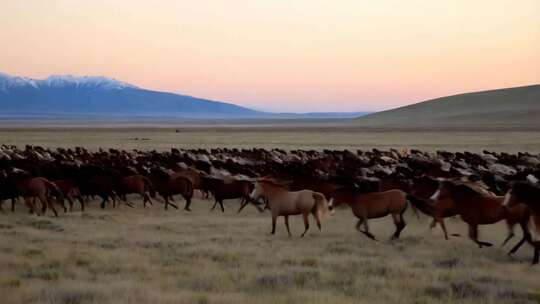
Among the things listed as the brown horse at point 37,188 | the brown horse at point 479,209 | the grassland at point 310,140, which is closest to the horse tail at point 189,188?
the brown horse at point 37,188

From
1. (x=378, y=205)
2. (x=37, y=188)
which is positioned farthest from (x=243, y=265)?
(x=37, y=188)

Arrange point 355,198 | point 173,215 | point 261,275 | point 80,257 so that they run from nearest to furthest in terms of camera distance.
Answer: point 261,275 < point 80,257 < point 355,198 < point 173,215

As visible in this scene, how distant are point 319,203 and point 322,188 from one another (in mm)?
2695

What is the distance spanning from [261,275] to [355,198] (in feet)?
10.9

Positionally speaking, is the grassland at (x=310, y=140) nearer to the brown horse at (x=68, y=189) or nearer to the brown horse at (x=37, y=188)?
the brown horse at (x=68, y=189)

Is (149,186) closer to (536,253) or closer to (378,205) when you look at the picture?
(378,205)

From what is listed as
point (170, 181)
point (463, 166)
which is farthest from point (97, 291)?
point (463, 166)

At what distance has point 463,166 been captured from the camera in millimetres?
18594

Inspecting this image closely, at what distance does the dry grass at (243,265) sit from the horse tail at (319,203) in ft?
1.59

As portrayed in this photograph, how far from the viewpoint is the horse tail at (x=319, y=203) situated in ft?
36.6

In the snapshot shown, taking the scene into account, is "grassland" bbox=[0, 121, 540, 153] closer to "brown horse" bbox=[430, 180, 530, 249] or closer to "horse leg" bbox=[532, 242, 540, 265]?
"brown horse" bbox=[430, 180, 530, 249]

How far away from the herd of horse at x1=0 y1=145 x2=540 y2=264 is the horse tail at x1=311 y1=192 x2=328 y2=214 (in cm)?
2

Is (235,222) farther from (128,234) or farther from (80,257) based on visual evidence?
(80,257)

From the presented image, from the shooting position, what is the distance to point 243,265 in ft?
28.8
